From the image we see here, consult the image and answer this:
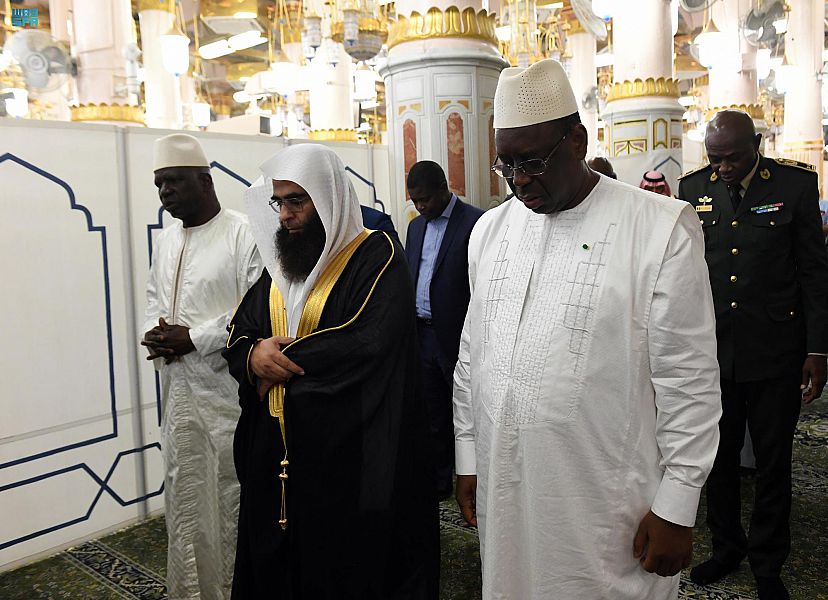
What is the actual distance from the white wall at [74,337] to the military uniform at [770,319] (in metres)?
2.49

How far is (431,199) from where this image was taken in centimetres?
349

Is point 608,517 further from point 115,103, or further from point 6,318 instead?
point 115,103

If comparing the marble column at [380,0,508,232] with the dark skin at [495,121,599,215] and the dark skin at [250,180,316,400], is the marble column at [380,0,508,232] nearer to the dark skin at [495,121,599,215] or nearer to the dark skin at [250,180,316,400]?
the dark skin at [250,180,316,400]

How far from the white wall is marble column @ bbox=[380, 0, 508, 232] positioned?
1.46 meters

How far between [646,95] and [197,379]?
4.68 m

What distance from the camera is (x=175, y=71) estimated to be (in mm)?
6734

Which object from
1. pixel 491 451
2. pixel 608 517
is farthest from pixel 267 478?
pixel 608 517

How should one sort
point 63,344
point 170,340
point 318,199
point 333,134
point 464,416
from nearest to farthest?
point 464,416, point 318,199, point 170,340, point 63,344, point 333,134

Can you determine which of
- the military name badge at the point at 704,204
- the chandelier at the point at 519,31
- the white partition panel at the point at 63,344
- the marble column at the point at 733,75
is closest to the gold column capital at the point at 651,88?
the chandelier at the point at 519,31

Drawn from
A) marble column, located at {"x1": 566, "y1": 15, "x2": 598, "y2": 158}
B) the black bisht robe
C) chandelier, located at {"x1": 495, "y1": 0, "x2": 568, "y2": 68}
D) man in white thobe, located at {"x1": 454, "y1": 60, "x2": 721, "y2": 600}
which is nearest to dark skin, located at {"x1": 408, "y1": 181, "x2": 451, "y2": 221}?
the black bisht robe

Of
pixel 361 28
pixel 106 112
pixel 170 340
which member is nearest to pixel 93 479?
pixel 170 340

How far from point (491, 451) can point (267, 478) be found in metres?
0.68

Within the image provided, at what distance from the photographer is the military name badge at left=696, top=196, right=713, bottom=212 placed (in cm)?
253

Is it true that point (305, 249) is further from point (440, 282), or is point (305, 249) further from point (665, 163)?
point (665, 163)
